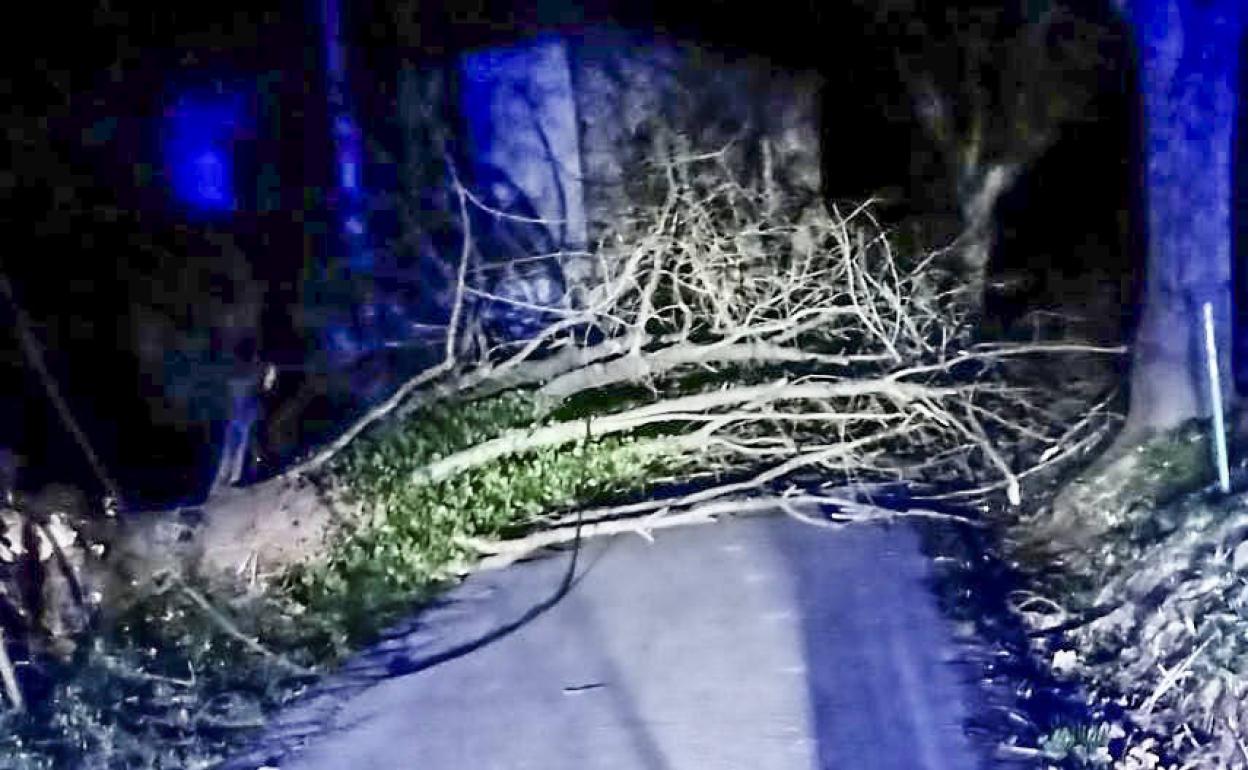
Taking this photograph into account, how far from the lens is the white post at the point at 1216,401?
16.3 feet

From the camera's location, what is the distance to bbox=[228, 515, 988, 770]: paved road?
169 inches

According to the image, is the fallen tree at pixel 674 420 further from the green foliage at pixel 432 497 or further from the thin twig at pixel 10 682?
the thin twig at pixel 10 682

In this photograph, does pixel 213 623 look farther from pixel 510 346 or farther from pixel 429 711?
pixel 510 346

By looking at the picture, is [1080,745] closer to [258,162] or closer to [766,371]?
[766,371]

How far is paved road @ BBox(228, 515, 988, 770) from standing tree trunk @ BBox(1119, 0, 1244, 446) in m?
1.25

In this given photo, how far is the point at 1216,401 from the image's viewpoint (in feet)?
16.6

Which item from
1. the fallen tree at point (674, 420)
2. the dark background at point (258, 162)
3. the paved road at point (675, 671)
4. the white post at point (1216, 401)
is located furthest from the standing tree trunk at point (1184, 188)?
the paved road at point (675, 671)

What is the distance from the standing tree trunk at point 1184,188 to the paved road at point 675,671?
125 cm

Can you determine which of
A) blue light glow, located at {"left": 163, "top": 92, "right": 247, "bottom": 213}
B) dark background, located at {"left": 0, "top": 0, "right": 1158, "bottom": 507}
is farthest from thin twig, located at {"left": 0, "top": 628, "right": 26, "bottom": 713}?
blue light glow, located at {"left": 163, "top": 92, "right": 247, "bottom": 213}

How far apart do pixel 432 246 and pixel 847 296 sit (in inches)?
88.8

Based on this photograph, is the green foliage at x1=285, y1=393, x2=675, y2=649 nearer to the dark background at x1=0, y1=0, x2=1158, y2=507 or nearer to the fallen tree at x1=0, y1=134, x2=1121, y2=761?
the fallen tree at x1=0, y1=134, x2=1121, y2=761

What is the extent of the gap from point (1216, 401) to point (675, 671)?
2.26 m

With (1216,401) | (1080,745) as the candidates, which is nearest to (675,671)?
(1080,745)

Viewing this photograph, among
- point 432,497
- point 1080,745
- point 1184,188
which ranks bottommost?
point 1080,745
